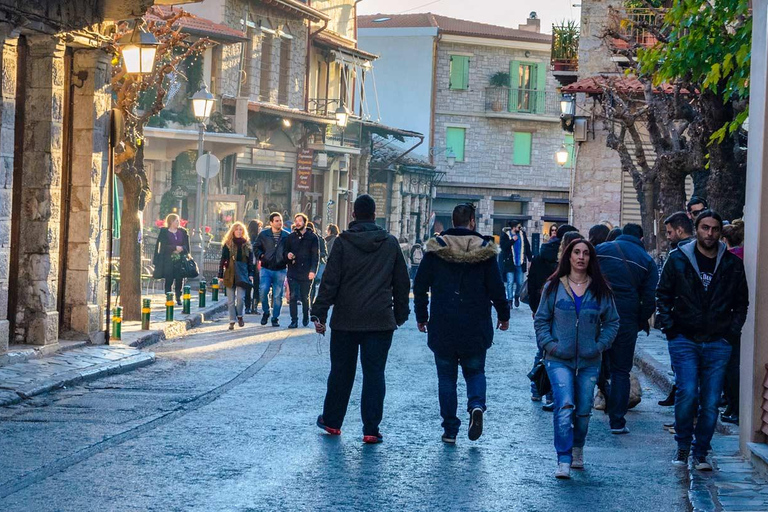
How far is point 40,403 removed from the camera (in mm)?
11055

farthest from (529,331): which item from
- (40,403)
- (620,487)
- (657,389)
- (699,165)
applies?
(620,487)

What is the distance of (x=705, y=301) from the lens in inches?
338

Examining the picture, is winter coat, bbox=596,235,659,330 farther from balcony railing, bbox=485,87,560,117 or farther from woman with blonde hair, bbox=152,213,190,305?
balcony railing, bbox=485,87,560,117

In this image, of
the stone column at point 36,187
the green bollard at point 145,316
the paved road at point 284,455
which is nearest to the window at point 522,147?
the green bollard at point 145,316

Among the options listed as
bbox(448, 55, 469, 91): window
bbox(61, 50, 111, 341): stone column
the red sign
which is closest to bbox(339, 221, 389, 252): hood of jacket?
bbox(61, 50, 111, 341): stone column

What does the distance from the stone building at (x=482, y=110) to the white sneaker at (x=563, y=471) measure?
50.6 metres

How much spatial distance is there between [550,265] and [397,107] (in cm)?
4745

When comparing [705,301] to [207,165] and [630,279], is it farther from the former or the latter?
[207,165]

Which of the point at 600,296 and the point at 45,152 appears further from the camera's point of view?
the point at 45,152

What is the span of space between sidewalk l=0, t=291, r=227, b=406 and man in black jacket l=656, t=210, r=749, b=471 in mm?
5668

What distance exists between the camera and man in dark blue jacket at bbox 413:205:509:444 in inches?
374

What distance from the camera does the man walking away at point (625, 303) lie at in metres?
10.5

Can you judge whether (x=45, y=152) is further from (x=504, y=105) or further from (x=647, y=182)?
(x=504, y=105)

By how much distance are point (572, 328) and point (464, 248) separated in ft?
4.35
